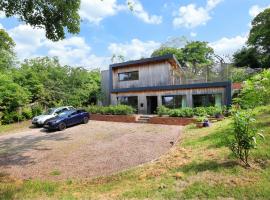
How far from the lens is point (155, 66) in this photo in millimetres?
25703

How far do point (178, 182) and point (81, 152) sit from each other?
6730 mm

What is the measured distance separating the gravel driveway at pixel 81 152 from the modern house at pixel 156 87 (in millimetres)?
6053

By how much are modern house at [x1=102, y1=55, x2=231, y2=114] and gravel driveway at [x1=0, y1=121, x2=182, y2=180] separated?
238 inches

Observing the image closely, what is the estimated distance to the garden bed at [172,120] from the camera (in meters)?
18.7

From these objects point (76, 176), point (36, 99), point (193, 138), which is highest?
point (36, 99)

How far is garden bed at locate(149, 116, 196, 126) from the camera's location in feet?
61.5

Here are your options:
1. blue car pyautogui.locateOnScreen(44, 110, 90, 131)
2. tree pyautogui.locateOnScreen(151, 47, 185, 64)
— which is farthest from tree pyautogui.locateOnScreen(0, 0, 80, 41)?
tree pyautogui.locateOnScreen(151, 47, 185, 64)

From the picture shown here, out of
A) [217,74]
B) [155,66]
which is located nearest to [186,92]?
[217,74]

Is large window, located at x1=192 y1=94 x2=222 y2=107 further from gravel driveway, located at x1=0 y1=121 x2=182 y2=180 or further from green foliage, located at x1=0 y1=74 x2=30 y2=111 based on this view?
green foliage, located at x1=0 y1=74 x2=30 y2=111

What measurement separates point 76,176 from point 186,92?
14.9 meters

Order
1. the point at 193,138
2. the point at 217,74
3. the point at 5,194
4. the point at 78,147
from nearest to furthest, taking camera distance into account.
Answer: the point at 5,194 → the point at 193,138 → the point at 78,147 → the point at 217,74

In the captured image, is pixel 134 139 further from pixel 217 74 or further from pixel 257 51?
pixel 257 51

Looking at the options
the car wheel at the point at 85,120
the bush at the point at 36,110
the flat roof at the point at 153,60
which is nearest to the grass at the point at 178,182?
the car wheel at the point at 85,120

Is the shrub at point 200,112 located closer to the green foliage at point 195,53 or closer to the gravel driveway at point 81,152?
the gravel driveway at point 81,152
